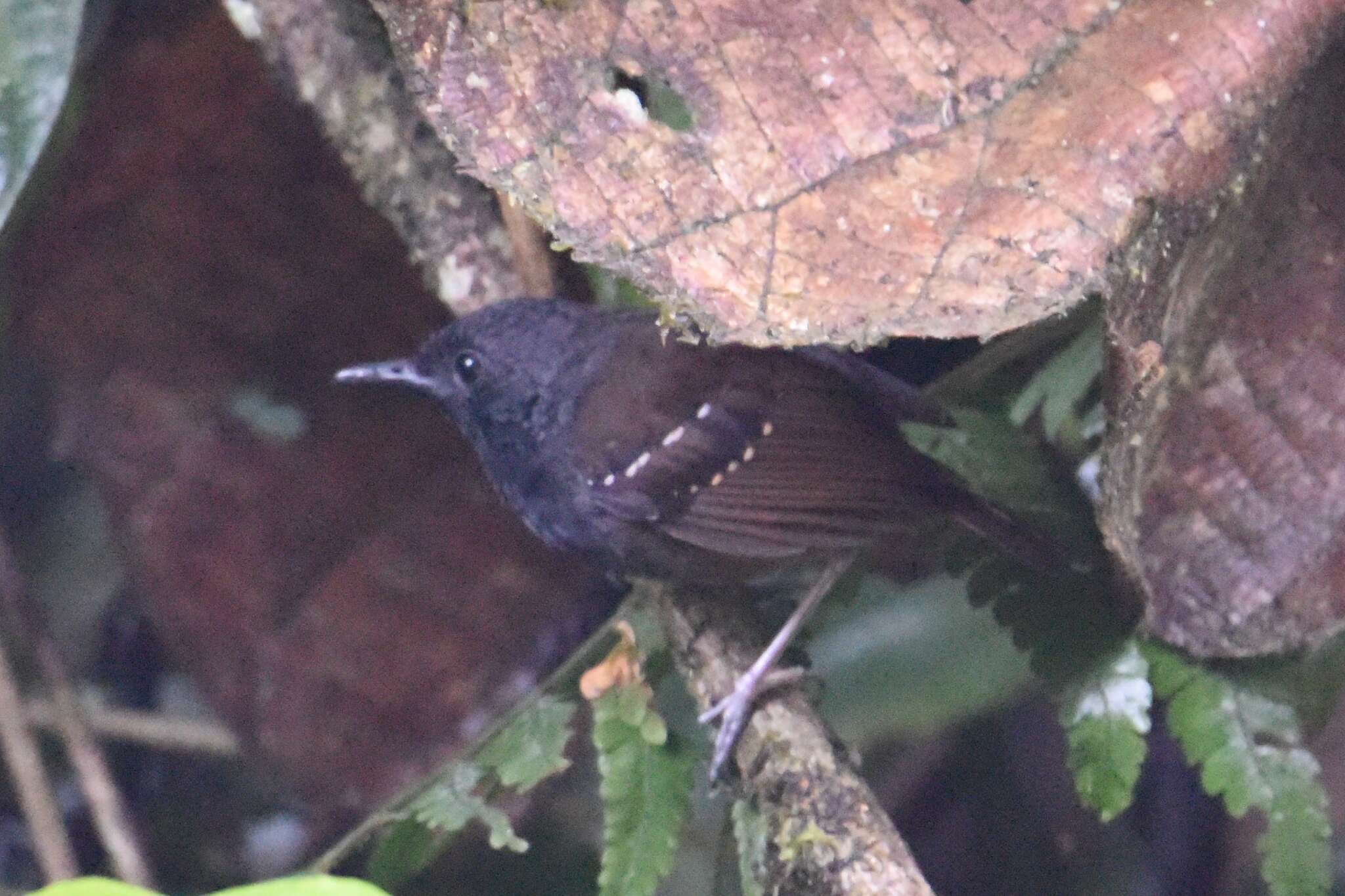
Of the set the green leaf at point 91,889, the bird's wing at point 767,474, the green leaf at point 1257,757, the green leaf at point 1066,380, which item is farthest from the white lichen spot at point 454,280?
the green leaf at point 91,889

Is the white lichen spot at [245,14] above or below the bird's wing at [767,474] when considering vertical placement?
above

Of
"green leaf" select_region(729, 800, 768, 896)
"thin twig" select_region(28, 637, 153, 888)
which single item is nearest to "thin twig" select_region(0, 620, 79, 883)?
"thin twig" select_region(28, 637, 153, 888)

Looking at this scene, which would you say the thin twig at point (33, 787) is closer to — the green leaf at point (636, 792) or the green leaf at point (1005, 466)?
the green leaf at point (636, 792)

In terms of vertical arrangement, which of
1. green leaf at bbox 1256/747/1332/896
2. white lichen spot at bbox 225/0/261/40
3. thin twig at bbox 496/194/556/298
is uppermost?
white lichen spot at bbox 225/0/261/40

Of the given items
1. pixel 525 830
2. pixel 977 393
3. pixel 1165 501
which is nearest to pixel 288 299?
pixel 525 830

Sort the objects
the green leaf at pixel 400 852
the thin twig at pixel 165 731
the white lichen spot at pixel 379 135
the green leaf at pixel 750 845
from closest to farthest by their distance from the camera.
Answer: the green leaf at pixel 750 845 < the green leaf at pixel 400 852 < the white lichen spot at pixel 379 135 < the thin twig at pixel 165 731

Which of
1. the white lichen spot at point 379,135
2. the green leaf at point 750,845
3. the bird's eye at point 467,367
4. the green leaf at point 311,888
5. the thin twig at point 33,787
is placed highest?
the white lichen spot at point 379,135

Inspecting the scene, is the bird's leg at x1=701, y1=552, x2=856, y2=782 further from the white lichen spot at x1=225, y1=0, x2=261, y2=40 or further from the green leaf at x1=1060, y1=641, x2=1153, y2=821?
the white lichen spot at x1=225, y1=0, x2=261, y2=40
